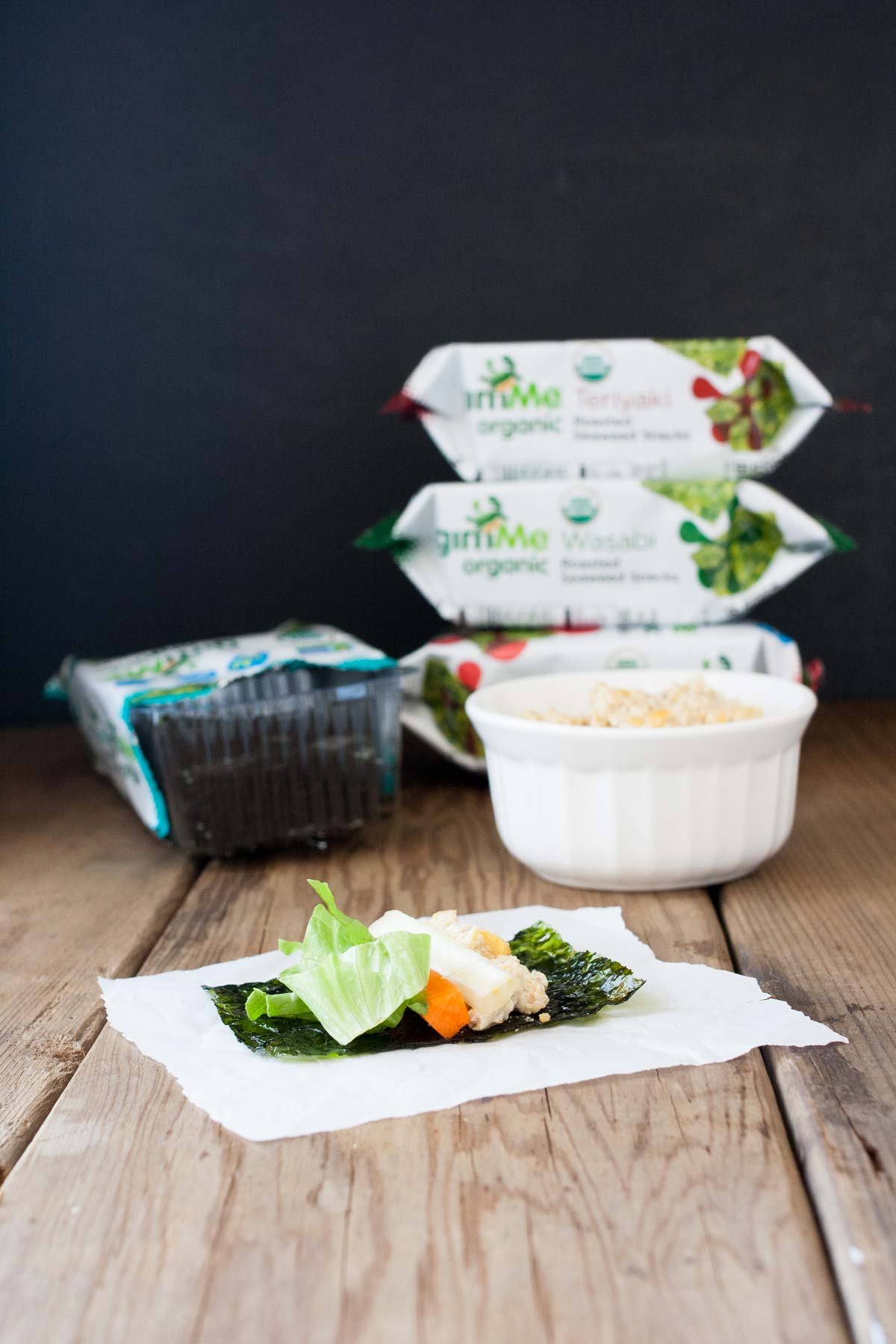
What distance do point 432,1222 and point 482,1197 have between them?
0.03 metres

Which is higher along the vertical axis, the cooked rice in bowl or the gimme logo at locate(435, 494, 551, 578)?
the gimme logo at locate(435, 494, 551, 578)

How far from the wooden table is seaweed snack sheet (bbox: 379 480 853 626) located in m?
0.47

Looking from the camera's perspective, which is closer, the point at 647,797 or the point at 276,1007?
the point at 276,1007

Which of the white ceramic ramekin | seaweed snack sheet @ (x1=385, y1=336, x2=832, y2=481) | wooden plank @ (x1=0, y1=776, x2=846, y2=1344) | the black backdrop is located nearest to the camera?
wooden plank @ (x1=0, y1=776, x2=846, y2=1344)

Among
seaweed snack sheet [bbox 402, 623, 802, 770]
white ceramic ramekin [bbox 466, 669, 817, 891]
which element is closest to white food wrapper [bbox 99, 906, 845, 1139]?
white ceramic ramekin [bbox 466, 669, 817, 891]

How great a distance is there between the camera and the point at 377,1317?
462 mm

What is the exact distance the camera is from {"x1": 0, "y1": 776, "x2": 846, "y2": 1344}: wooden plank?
46 cm

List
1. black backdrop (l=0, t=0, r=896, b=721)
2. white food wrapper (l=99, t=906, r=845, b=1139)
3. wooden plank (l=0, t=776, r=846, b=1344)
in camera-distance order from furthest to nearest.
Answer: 1. black backdrop (l=0, t=0, r=896, b=721)
2. white food wrapper (l=99, t=906, r=845, b=1139)
3. wooden plank (l=0, t=776, r=846, b=1344)

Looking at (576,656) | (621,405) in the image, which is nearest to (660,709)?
(576,656)

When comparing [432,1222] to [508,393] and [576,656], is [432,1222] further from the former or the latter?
[508,393]

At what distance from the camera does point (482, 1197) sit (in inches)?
21.1

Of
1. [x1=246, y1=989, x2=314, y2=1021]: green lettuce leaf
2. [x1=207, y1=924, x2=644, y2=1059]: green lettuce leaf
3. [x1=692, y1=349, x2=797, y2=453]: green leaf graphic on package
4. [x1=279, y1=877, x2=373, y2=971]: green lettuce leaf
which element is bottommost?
[x1=207, y1=924, x2=644, y2=1059]: green lettuce leaf

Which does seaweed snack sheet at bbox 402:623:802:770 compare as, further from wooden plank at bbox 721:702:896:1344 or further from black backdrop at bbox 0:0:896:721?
black backdrop at bbox 0:0:896:721

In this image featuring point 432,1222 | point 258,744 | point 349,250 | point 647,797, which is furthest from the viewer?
point 349,250
